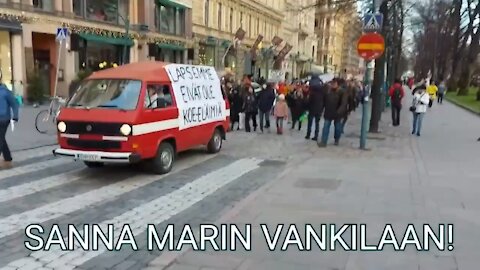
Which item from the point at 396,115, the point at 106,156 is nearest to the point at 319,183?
the point at 106,156

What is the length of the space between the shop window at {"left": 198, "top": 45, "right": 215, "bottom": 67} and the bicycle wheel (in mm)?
28503

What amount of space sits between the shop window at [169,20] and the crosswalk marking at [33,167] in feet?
88.4

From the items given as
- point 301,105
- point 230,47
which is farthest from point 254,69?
point 301,105

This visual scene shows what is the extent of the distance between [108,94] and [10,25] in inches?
591

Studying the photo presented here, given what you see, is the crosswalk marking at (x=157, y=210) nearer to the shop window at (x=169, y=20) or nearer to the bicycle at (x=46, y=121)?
the bicycle at (x=46, y=121)

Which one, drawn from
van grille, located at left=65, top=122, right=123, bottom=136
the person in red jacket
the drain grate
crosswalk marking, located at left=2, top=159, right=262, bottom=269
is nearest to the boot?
van grille, located at left=65, top=122, right=123, bottom=136

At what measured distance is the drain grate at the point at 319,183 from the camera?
27.0ft

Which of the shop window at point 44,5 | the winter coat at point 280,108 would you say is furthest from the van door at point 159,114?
the shop window at point 44,5

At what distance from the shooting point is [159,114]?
30.1ft

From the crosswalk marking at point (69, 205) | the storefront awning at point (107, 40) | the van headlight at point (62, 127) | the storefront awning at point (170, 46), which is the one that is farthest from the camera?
the storefront awning at point (170, 46)

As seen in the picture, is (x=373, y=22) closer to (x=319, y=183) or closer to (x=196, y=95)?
(x=196, y=95)

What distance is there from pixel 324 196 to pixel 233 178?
224cm

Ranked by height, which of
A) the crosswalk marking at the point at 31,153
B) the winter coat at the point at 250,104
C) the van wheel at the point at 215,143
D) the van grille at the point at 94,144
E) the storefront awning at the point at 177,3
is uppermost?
the storefront awning at the point at 177,3

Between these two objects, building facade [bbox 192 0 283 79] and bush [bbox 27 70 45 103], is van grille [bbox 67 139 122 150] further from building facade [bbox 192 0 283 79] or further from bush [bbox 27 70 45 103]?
building facade [bbox 192 0 283 79]
